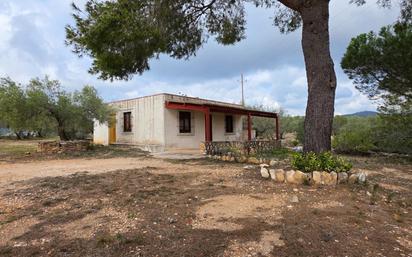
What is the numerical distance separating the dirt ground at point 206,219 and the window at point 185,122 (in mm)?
10482

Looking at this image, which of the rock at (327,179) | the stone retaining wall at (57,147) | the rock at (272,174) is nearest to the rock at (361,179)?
the rock at (327,179)

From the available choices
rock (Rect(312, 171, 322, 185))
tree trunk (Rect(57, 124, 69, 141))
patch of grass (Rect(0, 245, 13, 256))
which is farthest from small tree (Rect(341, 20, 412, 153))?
tree trunk (Rect(57, 124, 69, 141))

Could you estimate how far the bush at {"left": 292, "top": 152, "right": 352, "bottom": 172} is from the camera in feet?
18.2

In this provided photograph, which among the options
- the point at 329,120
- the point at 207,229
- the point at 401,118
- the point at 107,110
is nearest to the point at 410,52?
the point at 401,118

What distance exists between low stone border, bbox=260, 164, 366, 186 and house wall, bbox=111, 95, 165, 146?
33.9ft

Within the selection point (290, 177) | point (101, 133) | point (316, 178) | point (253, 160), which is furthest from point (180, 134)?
point (316, 178)

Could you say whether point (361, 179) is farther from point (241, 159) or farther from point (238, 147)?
point (238, 147)

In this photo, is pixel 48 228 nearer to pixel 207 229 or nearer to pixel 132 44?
pixel 207 229

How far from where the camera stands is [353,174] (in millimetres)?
5652

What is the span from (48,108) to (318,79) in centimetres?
1246

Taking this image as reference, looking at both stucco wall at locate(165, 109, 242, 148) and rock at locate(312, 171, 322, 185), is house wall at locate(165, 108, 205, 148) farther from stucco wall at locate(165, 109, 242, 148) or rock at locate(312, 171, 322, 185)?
rock at locate(312, 171, 322, 185)

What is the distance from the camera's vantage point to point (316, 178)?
5.45m

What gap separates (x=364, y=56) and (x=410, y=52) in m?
1.77

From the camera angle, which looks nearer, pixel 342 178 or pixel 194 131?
pixel 342 178
